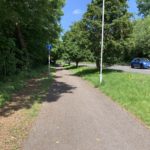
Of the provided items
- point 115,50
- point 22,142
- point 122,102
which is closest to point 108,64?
point 115,50

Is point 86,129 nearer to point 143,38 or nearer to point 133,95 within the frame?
point 133,95

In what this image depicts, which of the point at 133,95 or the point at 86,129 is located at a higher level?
the point at 133,95

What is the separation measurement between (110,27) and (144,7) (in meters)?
46.2

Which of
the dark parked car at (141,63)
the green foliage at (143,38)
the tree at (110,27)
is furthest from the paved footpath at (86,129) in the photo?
the green foliage at (143,38)

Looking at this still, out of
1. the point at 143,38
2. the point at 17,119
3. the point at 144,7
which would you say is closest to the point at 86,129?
the point at 17,119

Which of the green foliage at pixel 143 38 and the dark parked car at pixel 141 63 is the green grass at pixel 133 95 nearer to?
the dark parked car at pixel 141 63

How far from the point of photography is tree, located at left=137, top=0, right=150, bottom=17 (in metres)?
72.5

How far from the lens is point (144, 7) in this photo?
73.9 metres

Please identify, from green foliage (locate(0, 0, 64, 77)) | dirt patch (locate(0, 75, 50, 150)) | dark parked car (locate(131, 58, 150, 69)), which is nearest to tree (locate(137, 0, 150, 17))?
dark parked car (locate(131, 58, 150, 69))

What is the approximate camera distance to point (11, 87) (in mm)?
19109

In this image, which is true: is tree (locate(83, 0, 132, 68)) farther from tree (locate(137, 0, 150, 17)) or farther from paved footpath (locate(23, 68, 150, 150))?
tree (locate(137, 0, 150, 17))

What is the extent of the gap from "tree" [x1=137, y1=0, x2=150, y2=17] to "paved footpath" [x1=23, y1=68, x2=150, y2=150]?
61651mm

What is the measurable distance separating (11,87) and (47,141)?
440 inches

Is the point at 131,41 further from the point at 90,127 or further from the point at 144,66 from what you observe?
the point at 90,127
